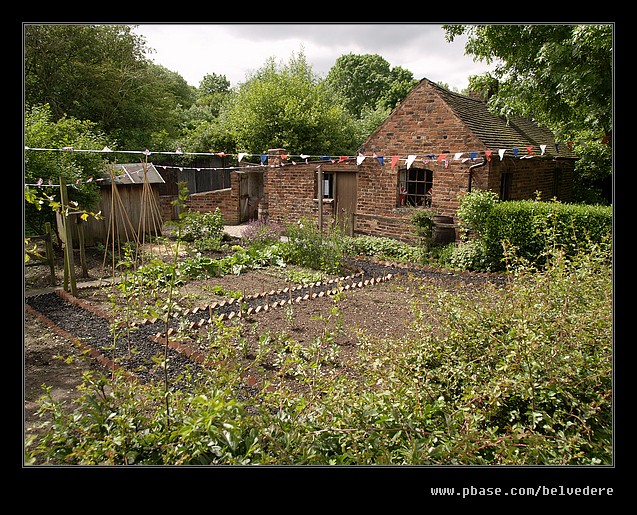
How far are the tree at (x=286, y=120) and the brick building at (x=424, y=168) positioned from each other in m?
4.11

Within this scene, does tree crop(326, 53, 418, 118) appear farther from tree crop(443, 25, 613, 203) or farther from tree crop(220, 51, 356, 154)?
tree crop(443, 25, 613, 203)

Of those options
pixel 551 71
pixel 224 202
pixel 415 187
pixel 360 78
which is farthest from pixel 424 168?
pixel 360 78

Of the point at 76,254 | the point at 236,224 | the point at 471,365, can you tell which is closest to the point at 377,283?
the point at 471,365

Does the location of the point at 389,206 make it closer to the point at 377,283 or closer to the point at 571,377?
the point at 377,283

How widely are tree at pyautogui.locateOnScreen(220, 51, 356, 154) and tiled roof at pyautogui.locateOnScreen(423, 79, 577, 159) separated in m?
6.83

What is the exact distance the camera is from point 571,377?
304 cm

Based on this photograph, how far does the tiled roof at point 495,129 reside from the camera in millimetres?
11528

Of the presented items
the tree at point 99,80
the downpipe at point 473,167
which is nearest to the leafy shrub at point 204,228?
the downpipe at point 473,167

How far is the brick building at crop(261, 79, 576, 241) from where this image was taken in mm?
11344

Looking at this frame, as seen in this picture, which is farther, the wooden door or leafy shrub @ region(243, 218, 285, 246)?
the wooden door

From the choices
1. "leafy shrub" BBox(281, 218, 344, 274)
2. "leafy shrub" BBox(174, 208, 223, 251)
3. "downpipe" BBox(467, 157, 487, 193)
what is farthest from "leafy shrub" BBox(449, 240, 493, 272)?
"leafy shrub" BBox(174, 208, 223, 251)

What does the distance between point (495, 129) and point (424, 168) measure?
2.29 meters

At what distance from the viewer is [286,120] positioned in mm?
18516

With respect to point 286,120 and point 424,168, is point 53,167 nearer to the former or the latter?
point 424,168
